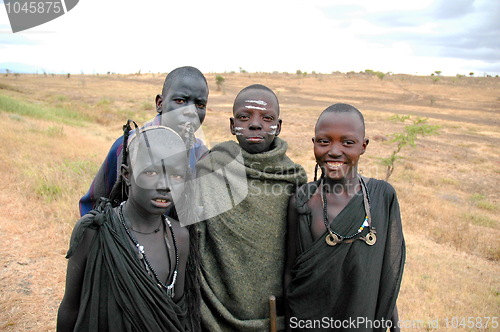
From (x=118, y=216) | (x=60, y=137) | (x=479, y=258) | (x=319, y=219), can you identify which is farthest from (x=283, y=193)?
(x=60, y=137)

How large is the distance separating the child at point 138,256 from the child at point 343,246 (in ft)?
1.87

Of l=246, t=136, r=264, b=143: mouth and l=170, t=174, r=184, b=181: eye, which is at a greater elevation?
l=246, t=136, r=264, b=143: mouth

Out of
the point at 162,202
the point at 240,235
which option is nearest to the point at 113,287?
the point at 162,202

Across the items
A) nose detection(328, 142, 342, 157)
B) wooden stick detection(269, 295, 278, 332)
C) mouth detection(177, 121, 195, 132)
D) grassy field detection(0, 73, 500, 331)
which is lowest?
grassy field detection(0, 73, 500, 331)

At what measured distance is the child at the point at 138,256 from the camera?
1526mm

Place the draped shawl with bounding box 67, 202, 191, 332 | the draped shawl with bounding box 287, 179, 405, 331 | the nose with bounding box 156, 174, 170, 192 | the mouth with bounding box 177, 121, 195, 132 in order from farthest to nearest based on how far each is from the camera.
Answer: the mouth with bounding box 177, 121, 195, 132, the draped shawl with bounding box 287, 179, 405, 331, the nose with bounding box 156, 174, 170, 192, the draped shawl with bounding box 67, 202, 191, 332

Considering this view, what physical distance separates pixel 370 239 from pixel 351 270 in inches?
7.1

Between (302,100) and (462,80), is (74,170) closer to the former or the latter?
(302,100)

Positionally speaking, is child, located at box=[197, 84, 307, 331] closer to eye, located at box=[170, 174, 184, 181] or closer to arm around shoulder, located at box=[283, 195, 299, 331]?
arm around shoulder, located at box=[283, 195, 299, 331]

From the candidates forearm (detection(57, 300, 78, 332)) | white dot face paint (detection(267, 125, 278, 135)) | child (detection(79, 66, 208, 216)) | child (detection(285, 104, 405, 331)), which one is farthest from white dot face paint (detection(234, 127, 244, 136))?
forearm (detection(57, 300, 78, 332))

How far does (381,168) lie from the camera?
11.7m

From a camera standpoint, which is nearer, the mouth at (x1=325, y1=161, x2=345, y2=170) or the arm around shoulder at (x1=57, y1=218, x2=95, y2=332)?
the arm around shoulder at (x1=57, y1=218, x2=95, y2=332)

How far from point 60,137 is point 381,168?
9300 mm

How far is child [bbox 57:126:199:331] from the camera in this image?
1.53 meters
